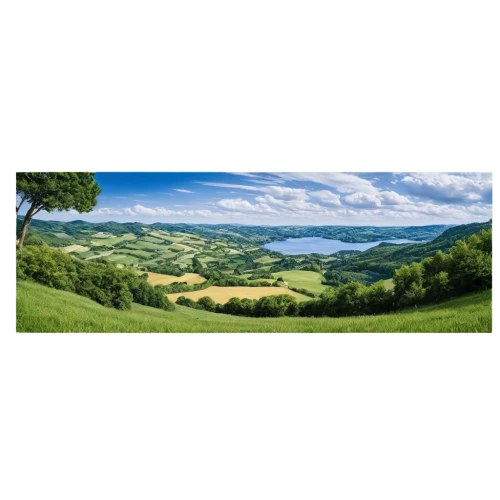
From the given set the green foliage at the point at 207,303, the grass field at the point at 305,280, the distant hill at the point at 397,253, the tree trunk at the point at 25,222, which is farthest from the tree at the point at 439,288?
the tree trunk at the point at 25,222

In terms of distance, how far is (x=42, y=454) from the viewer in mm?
3105

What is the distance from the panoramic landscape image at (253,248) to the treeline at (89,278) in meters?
0.02

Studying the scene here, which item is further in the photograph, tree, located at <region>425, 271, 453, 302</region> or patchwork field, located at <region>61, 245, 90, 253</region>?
patchwork field, located at <region>61, 245, 90, 253</region>

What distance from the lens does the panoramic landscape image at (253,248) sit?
6.24m

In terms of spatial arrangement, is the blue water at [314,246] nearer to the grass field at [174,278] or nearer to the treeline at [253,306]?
the treeline at [253,306]

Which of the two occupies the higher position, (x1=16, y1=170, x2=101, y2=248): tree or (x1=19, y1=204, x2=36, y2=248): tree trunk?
(x1=16, y1=170, x2=101, y2=248): tree

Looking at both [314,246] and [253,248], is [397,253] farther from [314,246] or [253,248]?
[253,248]

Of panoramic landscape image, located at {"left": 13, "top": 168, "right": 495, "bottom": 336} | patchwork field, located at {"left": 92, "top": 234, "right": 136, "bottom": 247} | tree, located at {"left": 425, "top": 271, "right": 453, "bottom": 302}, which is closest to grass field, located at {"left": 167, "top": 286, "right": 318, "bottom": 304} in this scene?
panoramic landscape image, located at {"left": 13, "top": 168, "right": 495, "bottom": 336}

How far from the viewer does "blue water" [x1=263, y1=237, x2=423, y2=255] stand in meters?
6.88

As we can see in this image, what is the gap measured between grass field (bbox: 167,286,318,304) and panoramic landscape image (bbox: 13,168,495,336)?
2cm

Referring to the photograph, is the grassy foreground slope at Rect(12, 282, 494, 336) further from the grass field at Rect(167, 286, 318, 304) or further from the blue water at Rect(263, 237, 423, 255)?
the blue water at Rect(263, 237, 423, 255)

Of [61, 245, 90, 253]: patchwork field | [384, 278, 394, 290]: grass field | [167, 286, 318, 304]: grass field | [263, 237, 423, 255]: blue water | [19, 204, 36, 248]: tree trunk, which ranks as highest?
[19, 204, 36, 248]: tree trunk

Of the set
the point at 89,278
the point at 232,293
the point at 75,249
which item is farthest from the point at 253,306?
the point at 75,249

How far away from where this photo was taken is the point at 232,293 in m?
6.84
